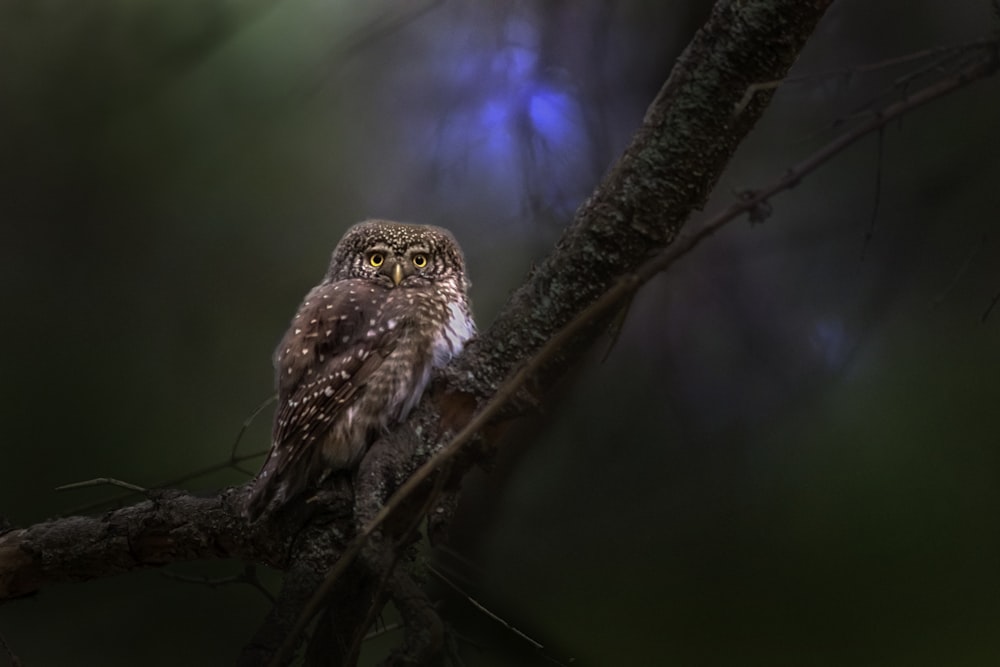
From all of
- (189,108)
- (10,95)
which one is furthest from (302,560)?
(10,95)

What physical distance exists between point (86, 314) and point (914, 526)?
2057mm

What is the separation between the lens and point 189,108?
8.12 ft

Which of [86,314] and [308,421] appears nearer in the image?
[308,421]

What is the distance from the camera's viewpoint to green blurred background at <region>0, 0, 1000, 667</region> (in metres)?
1.64

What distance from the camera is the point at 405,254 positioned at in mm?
2383

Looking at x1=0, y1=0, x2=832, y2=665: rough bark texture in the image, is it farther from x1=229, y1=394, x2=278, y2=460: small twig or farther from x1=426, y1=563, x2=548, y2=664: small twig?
x1=229, y1=394, x2=278, y2=460: small twig

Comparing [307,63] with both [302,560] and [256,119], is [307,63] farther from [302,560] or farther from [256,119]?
[302,560]

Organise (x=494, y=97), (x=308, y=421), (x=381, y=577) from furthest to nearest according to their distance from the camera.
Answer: (x=494, y=97) < (x=308, y=421) < (x=381, y=577)

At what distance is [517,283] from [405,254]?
301 mm

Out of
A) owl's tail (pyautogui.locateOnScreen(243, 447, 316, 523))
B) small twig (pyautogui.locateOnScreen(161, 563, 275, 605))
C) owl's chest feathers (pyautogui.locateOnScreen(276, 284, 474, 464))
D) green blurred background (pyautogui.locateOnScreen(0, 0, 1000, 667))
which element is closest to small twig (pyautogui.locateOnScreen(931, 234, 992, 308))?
green blurred background (pyautogui.locateOnScreen(0, 0, 1000, 667))

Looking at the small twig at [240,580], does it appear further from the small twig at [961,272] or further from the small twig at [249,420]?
the small twig at [961,272]

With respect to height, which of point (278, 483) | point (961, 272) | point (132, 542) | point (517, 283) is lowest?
point (132, 542)

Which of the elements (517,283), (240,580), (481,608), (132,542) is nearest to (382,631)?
(481,608)

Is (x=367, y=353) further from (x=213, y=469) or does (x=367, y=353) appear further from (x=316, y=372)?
(x=213, y=469)
